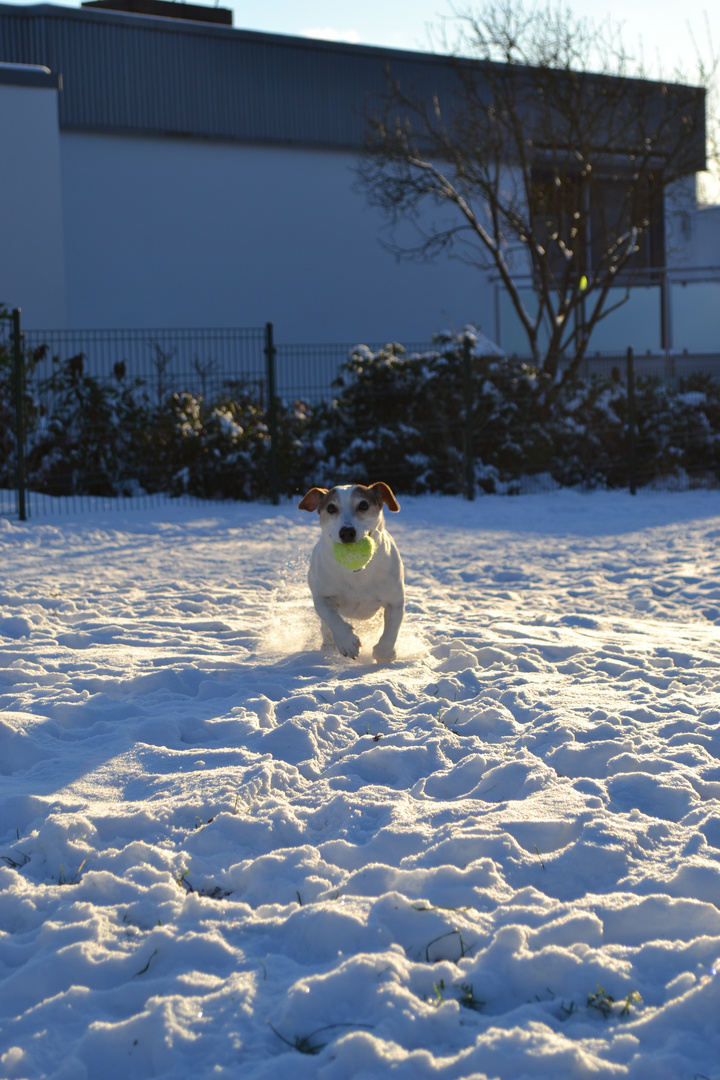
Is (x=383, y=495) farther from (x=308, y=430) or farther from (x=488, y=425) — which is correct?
(x=488, y=425)

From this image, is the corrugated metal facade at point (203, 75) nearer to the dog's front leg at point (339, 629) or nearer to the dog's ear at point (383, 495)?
the dog's ear at point (383, 495)

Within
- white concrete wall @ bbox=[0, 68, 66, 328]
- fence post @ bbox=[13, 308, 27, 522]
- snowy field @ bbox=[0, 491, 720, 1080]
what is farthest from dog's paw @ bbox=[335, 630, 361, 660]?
white concrete wall @ bbox=[0, 68, 66, 328]

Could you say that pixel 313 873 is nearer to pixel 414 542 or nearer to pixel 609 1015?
pixel 609 1015

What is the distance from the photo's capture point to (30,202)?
16328 millimetres

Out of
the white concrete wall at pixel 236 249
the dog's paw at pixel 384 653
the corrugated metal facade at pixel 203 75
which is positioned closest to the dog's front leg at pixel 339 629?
the dog's paw at pixel 384 653

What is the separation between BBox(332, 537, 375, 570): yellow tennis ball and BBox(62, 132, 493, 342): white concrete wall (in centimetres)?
1472

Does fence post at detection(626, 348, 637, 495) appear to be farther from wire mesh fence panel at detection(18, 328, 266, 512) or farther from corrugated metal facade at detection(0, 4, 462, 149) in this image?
corrugated metal facade at detection(0, 4, 462, 149)

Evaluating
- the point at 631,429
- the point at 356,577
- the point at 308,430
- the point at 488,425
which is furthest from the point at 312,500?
the point at 631,429

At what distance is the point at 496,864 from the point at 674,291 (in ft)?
63.7

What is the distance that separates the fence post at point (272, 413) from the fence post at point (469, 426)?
2.72 metres

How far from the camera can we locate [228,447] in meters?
12.6

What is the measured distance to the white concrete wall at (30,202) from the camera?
16156 mm

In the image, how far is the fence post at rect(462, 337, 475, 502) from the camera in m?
13.1

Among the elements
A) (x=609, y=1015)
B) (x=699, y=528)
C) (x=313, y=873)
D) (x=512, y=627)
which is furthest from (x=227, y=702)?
(x=699, y=528)
